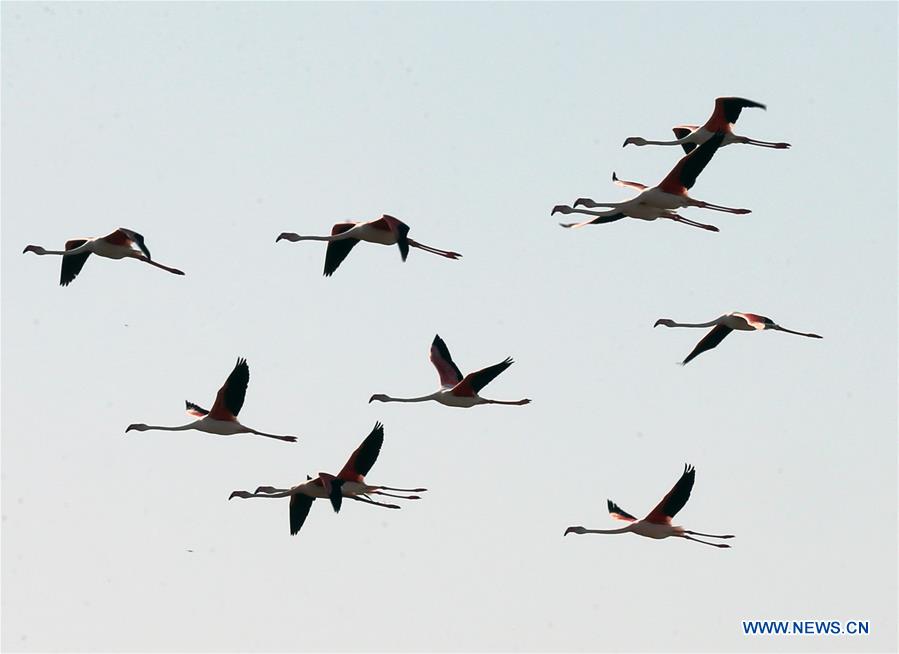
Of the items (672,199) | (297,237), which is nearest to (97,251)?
(297,237)

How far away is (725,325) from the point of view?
34125mm

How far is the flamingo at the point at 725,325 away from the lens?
33.7m

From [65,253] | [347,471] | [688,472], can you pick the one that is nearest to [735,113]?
[688,472]

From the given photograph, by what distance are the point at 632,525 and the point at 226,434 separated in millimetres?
6503

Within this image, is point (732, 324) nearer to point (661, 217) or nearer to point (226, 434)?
point (661, 217)

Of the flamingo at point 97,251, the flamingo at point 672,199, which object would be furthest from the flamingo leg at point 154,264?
the flamingo at point 672,199

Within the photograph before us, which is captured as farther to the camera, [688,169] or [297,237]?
[297,237]

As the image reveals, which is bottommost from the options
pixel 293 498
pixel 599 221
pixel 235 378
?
pixel 293 498

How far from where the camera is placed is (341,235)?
113ft

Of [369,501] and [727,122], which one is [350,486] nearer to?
[369,501]

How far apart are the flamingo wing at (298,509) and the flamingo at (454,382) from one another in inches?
87.3

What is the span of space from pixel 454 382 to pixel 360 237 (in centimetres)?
287

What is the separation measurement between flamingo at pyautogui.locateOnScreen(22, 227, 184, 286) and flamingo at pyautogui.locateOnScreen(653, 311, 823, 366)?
8.65 metres

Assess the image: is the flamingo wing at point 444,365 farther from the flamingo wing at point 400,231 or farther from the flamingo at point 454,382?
the flamingo wing at point 400,231
